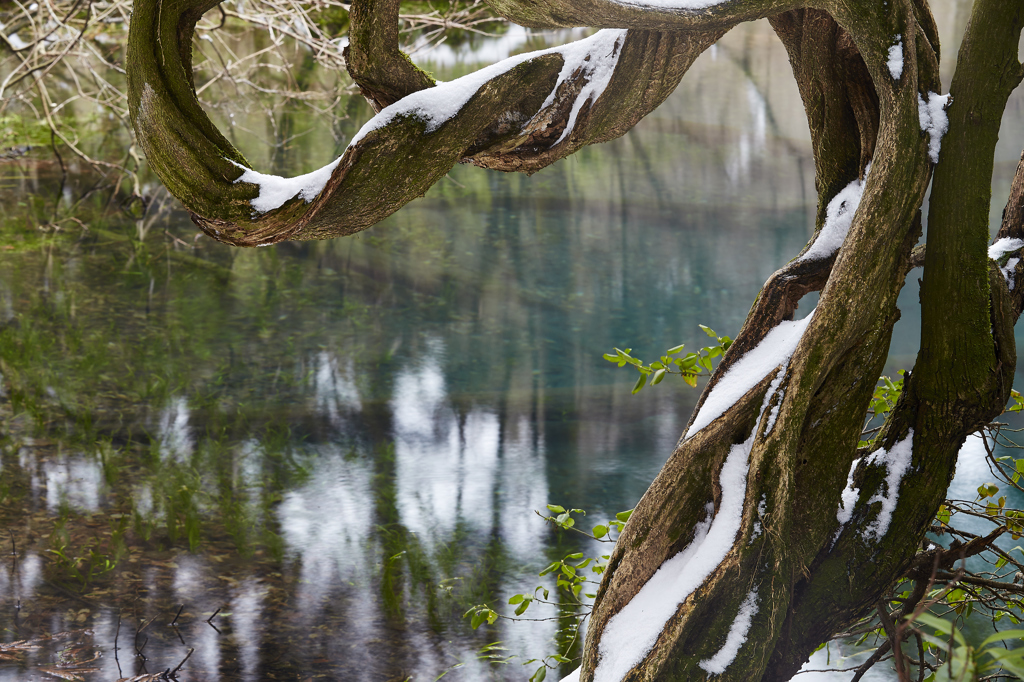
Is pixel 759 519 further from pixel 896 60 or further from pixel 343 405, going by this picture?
pixel 343 405

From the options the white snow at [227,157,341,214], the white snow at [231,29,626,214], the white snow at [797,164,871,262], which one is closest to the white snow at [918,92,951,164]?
the white snow at [797,164,871,262]

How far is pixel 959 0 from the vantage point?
1177cm

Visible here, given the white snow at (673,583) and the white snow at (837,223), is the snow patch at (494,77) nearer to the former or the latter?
the white snow at (837,223)

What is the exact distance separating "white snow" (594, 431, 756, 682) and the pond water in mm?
1788

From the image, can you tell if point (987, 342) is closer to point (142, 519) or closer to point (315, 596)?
point (315, 596)

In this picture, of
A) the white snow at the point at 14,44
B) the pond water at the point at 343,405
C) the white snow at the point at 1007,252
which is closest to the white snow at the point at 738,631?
the white snow at the point at 1007,252

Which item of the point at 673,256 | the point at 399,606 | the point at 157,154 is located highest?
the point at 157,154

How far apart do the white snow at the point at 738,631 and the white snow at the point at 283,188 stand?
0.93 m

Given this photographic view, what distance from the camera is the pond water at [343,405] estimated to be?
3.30 metres

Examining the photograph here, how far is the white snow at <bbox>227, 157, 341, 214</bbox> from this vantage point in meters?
1.28

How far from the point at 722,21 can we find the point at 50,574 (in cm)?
329

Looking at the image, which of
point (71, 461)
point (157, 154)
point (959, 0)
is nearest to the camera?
point (157, 154)

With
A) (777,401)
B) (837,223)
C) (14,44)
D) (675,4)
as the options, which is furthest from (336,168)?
(14,44)

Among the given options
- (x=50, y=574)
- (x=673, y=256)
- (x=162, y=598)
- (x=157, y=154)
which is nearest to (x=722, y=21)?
(x=157, y=154)
